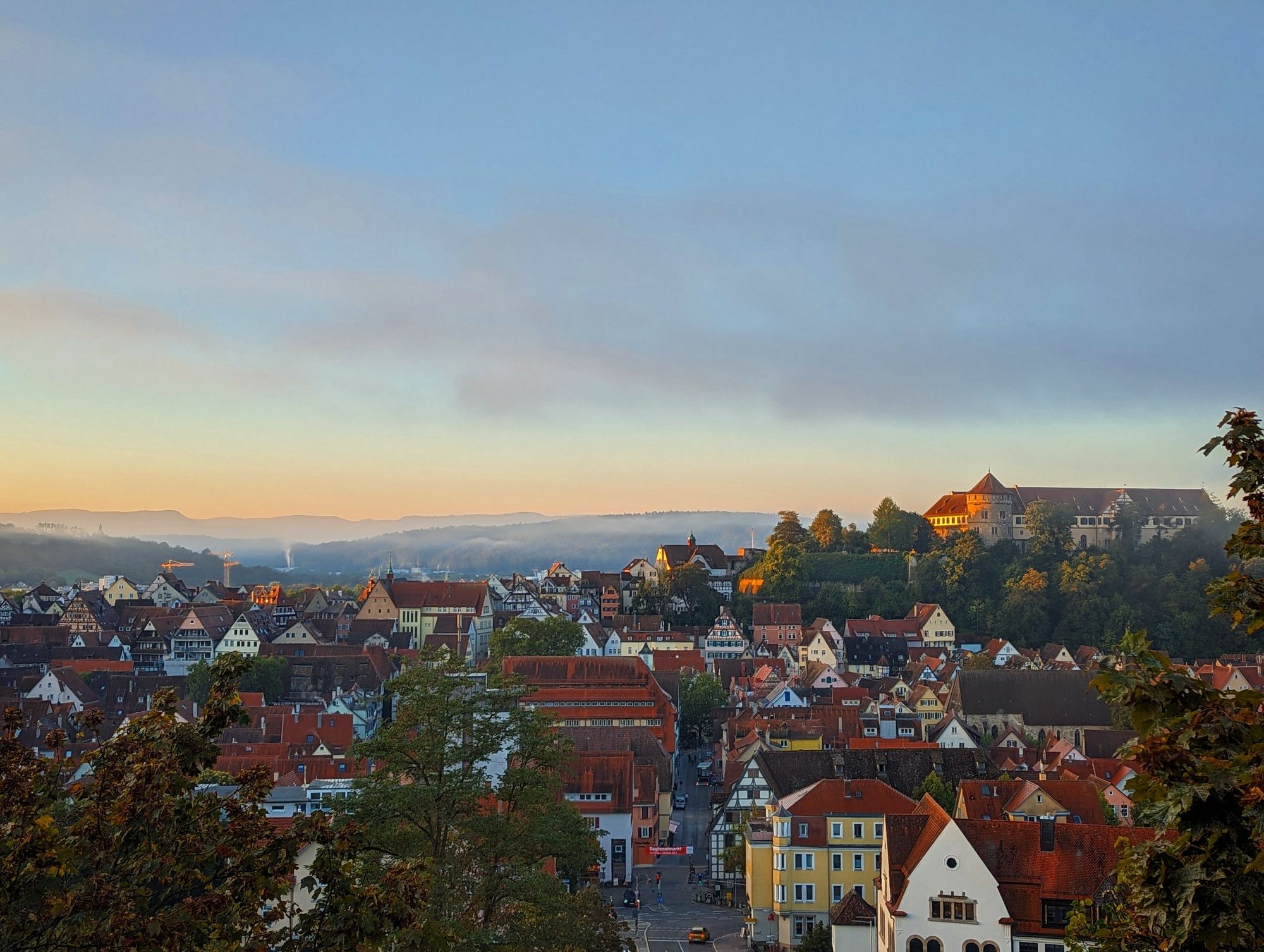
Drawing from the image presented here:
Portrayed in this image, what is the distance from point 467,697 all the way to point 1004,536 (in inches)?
3761

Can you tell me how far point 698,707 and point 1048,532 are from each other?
151 ft

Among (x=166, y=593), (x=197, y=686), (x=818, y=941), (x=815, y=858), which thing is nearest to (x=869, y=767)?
(x=815, y=858)

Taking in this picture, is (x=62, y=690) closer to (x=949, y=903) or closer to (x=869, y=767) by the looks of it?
(x=869, y=767)

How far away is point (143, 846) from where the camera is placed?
7496 millimetres

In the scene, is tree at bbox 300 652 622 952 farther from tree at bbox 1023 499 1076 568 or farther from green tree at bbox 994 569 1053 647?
tree at bbox 1023 499 1076 568

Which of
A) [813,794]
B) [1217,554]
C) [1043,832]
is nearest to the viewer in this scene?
[1043,832]

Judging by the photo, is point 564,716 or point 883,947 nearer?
point 883,947

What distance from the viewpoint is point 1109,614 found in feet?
306

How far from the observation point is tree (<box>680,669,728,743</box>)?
7169cm

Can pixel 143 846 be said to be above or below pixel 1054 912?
above

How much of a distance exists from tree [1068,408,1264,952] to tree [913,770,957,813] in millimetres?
33365

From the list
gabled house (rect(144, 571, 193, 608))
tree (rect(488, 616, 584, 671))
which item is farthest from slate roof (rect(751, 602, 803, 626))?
gabled house (rect(144, 571, 193, 608))

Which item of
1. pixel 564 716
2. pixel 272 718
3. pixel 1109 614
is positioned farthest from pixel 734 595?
pixel 272 718

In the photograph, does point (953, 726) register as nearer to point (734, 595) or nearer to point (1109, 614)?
point (1109, 614)
